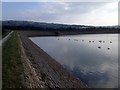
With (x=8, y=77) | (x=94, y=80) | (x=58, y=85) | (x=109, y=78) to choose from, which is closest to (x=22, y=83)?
(x=8, y=77)

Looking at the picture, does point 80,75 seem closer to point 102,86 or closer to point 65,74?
point 65,74

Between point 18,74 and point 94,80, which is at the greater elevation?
point 18,74

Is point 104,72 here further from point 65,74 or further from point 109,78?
point 65,74

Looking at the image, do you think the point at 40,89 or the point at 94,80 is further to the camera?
the point at 94,80

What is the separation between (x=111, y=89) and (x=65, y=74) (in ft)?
18.5

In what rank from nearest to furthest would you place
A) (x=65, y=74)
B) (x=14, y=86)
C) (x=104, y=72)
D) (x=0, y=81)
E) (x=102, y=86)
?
(x=14, y=86)
(x=0, y=81)
(x=102, y=86)
(x=65, y=74)
(x=104, y=72)

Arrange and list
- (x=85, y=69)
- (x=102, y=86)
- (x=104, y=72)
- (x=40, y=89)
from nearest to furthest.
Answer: (x=40, y=89) < (x=102, y=86) < (x=104, y=72) < (x=85, y=69)

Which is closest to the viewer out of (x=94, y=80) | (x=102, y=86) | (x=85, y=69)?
(x=102, y=86)

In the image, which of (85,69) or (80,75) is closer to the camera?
(80,75)

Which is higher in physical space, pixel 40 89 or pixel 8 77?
pixel 8 77

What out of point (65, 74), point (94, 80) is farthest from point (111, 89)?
point (65, 74)

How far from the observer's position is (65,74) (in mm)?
22375

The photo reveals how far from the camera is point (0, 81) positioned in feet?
37.8

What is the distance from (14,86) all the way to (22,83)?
2.02ft
